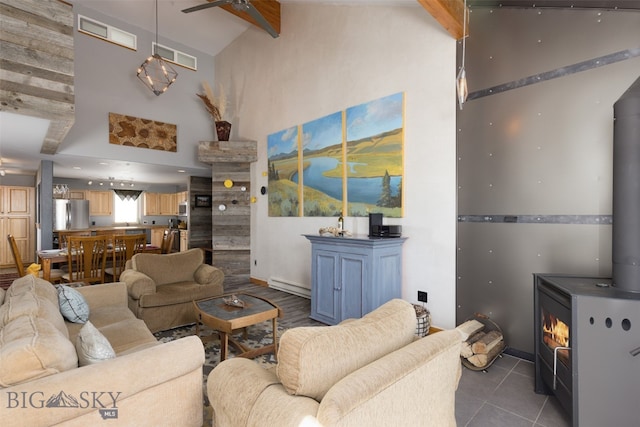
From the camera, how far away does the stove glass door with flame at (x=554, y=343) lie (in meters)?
1.86

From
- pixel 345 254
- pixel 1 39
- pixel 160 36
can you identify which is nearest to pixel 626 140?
pixel 345 254

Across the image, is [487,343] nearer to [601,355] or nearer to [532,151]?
[601,355]

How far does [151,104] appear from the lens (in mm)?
5852

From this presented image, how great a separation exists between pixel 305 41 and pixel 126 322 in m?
4.56

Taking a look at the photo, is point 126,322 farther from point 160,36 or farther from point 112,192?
point 112,192

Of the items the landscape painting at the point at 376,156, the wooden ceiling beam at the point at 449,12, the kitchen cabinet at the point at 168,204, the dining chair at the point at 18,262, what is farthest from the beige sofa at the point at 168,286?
the kitchen cabinet at the point at 168,204

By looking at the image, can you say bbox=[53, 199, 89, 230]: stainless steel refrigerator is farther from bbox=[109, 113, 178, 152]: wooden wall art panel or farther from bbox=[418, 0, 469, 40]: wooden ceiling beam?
bbox=[418, 0, 469, 40]: wooden ceiling beam

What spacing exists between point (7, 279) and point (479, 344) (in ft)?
28.6

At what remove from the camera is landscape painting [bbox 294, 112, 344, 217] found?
4.32 meters

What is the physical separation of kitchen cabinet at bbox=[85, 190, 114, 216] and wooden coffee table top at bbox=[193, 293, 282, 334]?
8.20 m

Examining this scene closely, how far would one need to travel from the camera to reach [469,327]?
2805 mm

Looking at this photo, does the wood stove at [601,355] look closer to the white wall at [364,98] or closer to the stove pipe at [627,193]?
the stove pipe at [627,193]

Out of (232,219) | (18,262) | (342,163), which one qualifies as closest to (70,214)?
(18,262)

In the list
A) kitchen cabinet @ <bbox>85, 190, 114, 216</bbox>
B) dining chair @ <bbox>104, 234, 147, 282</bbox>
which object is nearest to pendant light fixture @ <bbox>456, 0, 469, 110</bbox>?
dining chair @ <bbox>104, 234, 147, 282</bbox>
